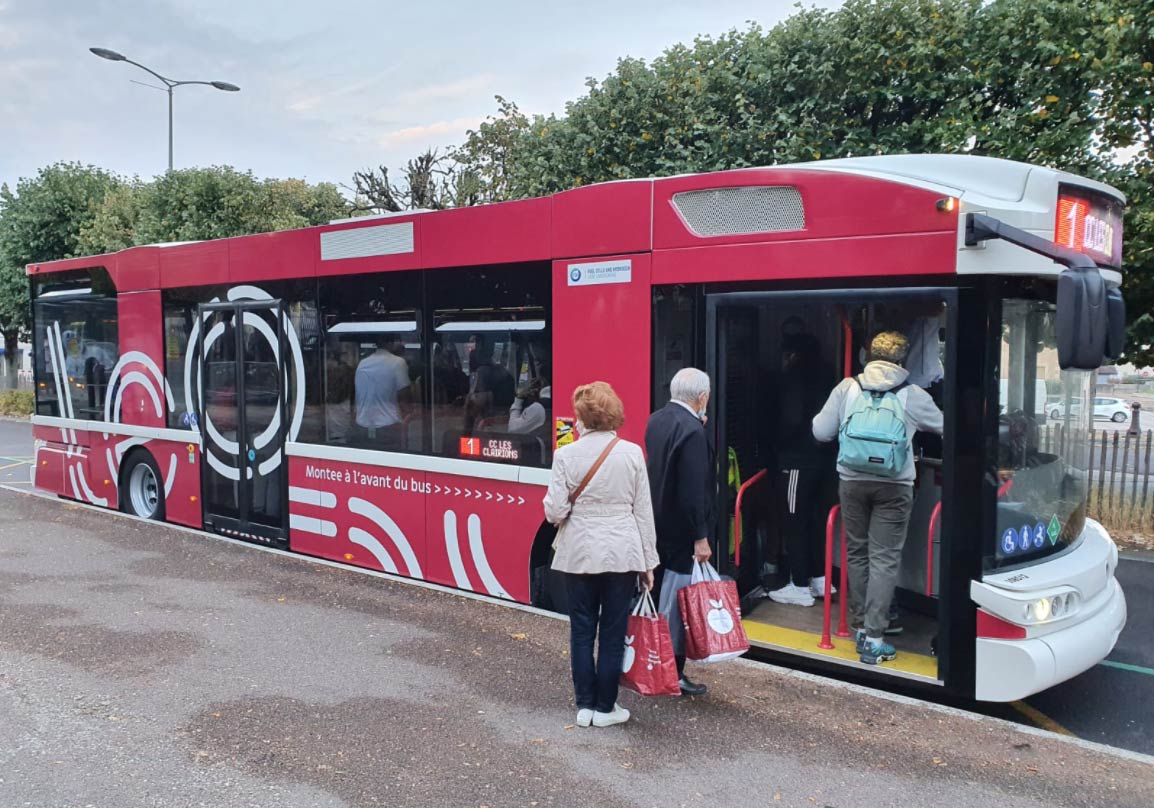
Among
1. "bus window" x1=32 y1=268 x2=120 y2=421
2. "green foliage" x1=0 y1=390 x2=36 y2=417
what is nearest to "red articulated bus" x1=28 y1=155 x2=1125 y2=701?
"bus window" x1=32 y1=268 x2=120 y2=421

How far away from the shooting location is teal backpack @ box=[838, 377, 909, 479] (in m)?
4.66

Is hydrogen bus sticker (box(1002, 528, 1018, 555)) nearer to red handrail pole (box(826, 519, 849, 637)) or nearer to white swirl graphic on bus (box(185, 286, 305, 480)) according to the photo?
red handrail pole (box(826, 519, 849, 637))

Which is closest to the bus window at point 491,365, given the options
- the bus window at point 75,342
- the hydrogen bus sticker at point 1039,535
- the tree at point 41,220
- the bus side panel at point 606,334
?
the bus side panel at point 606,334

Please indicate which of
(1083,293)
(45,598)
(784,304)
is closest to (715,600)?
(784,304)

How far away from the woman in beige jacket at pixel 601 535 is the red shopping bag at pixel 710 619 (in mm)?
304

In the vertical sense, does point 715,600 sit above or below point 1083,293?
below

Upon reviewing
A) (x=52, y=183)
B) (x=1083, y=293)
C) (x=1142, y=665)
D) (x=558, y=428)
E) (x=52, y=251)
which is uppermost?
(x=52, y=183)

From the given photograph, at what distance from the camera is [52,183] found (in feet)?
79.9

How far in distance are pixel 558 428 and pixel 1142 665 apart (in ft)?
13.1

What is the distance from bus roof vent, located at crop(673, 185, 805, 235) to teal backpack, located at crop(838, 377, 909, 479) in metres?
1.01

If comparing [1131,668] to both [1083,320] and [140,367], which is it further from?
[140,367]

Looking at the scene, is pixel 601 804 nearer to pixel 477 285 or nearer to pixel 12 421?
pixel 477 285

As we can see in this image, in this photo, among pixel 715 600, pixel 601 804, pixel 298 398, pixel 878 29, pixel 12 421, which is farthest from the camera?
pixel 12 421

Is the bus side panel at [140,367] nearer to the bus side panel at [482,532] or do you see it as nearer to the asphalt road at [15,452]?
the bus side panel at [482,532]
